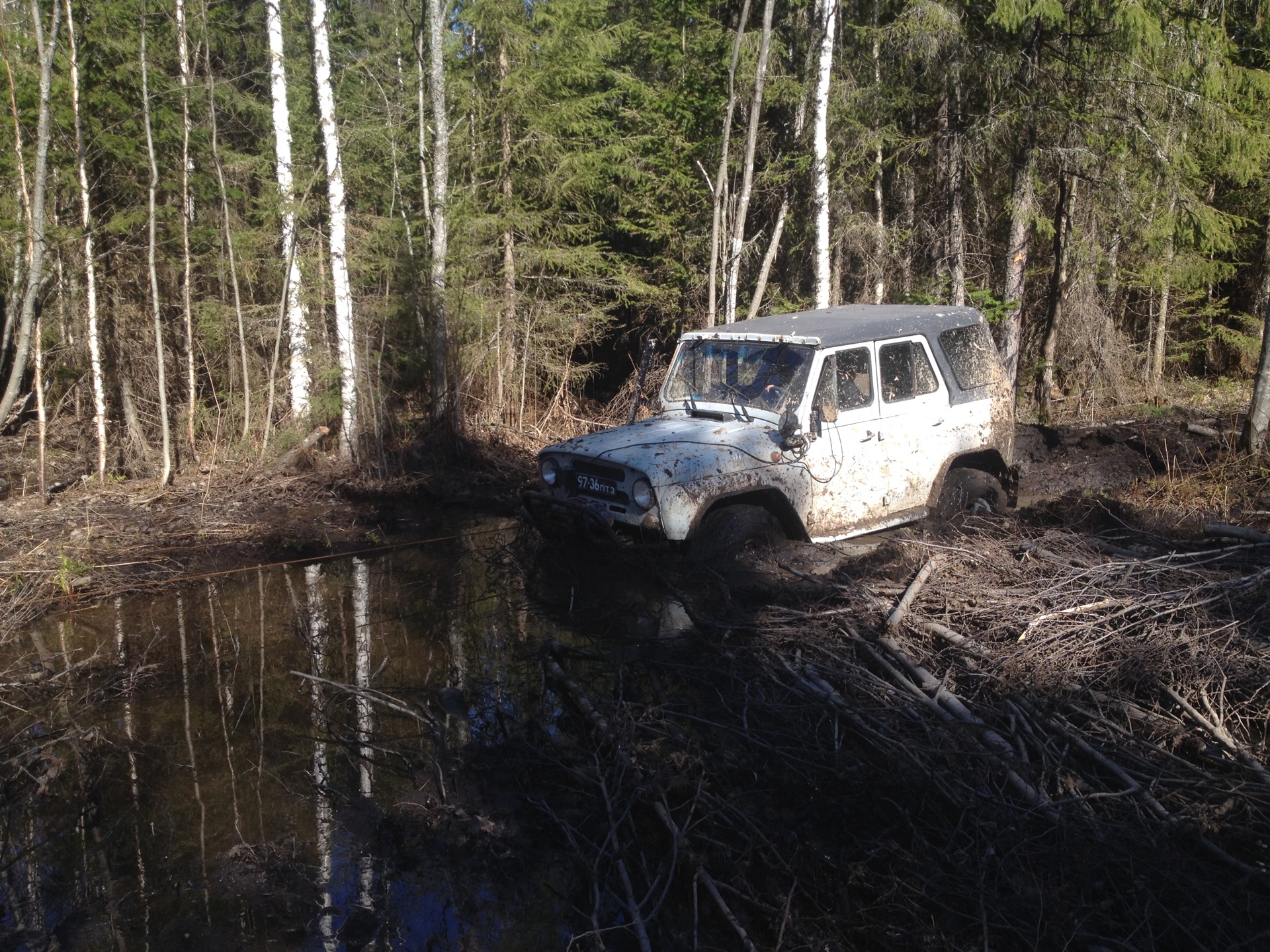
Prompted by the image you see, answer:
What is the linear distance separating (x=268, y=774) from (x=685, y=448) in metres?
3.32

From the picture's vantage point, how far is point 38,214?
968 cm

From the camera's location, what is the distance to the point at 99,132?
1094 cm

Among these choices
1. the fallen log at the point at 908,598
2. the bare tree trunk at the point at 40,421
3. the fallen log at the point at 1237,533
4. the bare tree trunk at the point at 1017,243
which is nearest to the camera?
the fallen log at the point at 908,598

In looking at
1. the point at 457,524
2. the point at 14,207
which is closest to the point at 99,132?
the point at 14,207

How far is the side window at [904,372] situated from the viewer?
7.28 m

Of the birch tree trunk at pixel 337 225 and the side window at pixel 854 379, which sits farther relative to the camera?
the birch tree trunk at pixel 337 225

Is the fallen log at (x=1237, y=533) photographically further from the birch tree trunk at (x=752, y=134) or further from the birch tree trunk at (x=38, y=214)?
the birch tree trunk at (x=38, y=214)

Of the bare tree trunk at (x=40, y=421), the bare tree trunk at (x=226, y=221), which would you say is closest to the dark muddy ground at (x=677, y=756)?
the bare tree trunk at (x=40, y=421)

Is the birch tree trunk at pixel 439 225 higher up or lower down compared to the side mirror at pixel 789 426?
higher up

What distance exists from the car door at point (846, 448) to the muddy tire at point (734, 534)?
517mm

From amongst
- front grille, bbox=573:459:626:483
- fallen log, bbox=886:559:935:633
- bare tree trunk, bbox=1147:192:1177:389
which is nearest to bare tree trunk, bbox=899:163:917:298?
bare tree trunk, bbox=1147:192:1177:389

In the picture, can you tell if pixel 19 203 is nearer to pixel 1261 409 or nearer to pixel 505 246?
pixel 505 246

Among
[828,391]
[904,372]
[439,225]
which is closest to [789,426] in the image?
[828,391]

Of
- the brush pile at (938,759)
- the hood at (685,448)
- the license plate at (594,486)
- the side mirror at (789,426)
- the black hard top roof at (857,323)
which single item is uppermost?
the black hard top roof at (857,323)
